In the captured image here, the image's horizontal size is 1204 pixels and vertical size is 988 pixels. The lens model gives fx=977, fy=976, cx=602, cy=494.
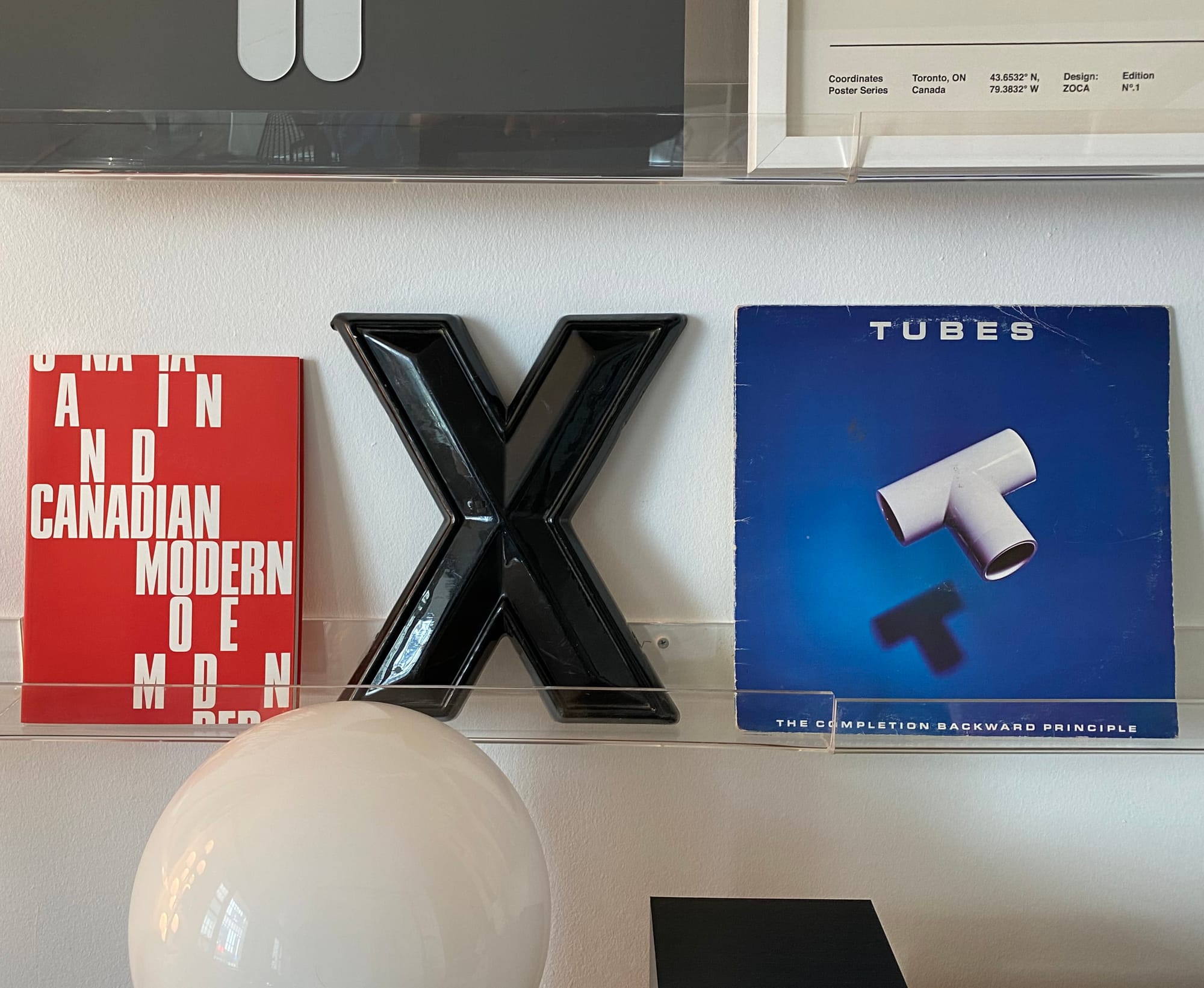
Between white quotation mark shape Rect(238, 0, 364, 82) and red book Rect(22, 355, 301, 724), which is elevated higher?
white quotation mark shape Rect(238, 0, 364, 82)

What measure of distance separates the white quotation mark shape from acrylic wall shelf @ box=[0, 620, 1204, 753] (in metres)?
0.34

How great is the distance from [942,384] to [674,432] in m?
0.17

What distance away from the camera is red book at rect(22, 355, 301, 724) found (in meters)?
0.63

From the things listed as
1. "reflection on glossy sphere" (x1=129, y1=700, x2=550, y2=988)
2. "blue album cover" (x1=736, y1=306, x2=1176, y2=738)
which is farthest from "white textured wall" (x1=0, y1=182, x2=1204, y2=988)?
Answer: "reflection on glossy sphere" (x1=129, y1=700, x2=550, y2=988)

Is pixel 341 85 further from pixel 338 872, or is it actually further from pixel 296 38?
pixel 338 872

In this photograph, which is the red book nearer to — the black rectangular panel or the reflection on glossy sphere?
the reflection on glossy sphere

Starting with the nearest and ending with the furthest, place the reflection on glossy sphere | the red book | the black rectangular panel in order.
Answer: the reflection on glossy sphere < the black rectangular panel < the red book

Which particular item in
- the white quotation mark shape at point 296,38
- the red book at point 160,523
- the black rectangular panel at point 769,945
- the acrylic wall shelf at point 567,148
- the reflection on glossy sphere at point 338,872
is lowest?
the black rectangular panel at point 769,945

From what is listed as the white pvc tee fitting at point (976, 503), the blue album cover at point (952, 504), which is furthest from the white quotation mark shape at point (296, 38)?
the white pvc tee fitting at point (976, 503)

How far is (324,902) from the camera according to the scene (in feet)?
1.37

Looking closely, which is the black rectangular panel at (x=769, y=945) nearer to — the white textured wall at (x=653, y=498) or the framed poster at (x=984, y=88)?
the white textured wall at (x=653, y=498)

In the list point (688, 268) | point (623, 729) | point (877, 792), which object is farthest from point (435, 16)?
point (877, 792)

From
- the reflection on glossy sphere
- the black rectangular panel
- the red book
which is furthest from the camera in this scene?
the red book

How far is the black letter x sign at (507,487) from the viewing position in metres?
0.62
